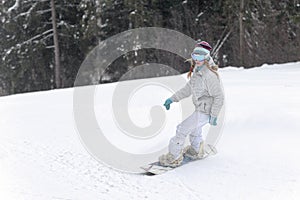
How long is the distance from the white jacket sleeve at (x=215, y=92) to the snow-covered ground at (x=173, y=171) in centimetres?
69

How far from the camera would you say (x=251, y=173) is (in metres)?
4.89

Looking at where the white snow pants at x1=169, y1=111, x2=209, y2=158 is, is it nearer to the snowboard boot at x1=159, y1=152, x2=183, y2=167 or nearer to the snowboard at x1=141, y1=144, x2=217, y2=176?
the snowboard boot at x1=159, y1=152, x2=183, y2=167

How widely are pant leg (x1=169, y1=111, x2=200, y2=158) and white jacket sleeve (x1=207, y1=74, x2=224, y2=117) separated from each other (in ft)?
0.75

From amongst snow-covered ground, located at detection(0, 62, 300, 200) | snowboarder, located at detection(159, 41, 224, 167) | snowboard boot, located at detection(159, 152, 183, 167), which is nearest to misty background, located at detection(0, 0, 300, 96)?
snow-covered ground, located at detection(0, 62, 300, 200)

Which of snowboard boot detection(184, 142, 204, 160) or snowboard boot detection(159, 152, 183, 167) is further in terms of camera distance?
snowboard boot detection(184, 142, 204, 160)

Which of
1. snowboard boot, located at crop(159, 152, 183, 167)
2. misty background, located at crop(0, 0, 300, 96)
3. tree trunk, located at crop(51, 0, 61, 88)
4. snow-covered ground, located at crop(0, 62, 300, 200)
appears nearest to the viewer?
snow-covered ground, located at crop(0, 62, 300, 200)

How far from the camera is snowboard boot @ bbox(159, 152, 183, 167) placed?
524 centimetres

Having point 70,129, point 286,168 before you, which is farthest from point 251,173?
point 70,129

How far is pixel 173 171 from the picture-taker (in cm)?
515

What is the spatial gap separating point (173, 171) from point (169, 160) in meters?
0.16

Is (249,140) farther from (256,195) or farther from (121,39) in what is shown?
(121,39)

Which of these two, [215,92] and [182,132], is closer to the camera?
[215,92]

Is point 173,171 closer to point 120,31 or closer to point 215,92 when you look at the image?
point 215,92

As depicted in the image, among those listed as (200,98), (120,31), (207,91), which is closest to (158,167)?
(200,98)
